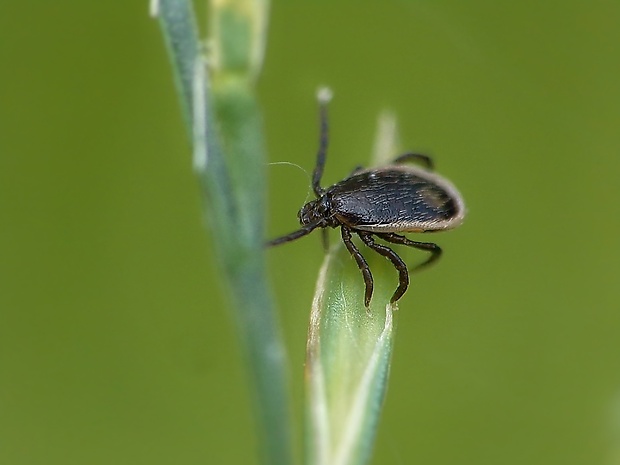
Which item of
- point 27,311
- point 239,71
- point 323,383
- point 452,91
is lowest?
point 323,383

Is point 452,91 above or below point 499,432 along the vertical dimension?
above

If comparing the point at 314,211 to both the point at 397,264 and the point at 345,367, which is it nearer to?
the point at 397,264

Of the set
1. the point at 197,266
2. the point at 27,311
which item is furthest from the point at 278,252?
the point at 27,311

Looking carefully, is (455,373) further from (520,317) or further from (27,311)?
(27,311)

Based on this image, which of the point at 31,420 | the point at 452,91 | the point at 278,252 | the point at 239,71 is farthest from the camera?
the point at 452,91

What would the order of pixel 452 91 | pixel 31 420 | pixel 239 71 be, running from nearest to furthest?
pixel 239 71 → pixel 31 420 → pixel 452 91

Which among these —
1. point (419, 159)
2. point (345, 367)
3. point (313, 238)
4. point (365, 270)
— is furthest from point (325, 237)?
point (345, 367)

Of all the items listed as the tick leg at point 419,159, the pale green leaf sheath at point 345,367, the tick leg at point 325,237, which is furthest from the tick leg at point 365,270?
the tick leg at point 419,159
